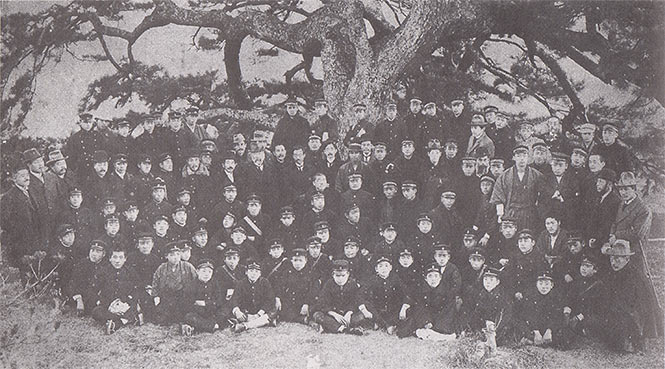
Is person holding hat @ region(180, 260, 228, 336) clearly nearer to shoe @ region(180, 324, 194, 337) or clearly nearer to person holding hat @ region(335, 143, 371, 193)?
shoe @ region(180, 324, 194, 337)

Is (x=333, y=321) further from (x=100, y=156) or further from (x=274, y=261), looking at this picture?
(x=100, y=156)

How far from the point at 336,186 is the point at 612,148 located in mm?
1972

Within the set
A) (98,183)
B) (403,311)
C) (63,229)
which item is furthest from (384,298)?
(63,229)

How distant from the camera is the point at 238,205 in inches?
180

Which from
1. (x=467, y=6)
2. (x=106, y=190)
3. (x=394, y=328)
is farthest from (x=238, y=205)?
(x=467, y=6)

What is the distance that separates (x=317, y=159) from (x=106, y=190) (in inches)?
61.0

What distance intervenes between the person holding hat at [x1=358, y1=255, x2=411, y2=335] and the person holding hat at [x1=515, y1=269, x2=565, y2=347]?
0.80 meters

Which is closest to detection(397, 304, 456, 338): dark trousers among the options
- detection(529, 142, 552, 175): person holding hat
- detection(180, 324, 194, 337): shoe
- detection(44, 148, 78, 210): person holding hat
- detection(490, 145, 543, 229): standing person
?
detection(490, 145, 543, 229): standing person

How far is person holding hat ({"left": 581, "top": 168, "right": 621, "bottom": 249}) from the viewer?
177 inches

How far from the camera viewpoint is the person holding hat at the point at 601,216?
14.7 ft

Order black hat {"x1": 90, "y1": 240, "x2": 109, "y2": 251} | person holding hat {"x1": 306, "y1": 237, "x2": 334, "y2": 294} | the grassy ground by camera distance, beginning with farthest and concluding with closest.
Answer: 1. black hat {"x1": 90, "y1": 240, "x2": 109, "y2": 251}
2. person holding hat {"x1": 306, "y1": 237, "x2": 334, "y2": 294}
3. the grassy ground

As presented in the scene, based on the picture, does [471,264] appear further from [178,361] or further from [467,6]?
[178,361]

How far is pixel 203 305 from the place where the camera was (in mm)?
4520

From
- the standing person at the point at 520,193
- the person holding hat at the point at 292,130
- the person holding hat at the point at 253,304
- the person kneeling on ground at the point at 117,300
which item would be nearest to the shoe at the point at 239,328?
the person holding hat at the point at 253,304
